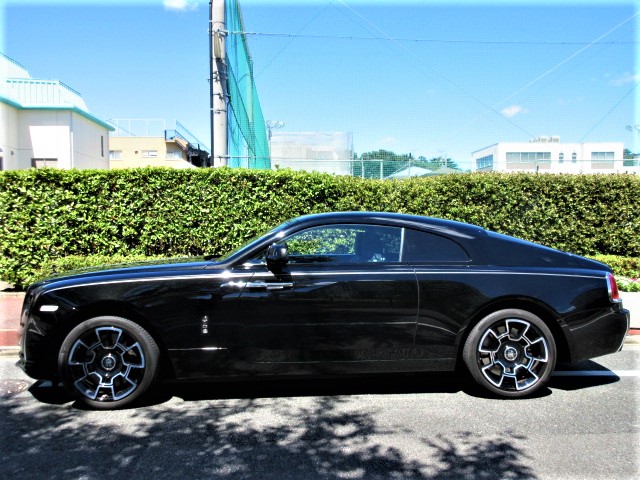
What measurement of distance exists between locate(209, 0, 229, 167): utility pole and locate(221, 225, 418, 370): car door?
6.94 m

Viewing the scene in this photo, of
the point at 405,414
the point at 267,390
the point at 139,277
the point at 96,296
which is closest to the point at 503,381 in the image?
the point at 405,414

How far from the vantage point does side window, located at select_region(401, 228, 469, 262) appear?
14.2 feet

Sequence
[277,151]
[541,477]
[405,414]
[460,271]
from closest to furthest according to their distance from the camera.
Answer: [541,477] < [405,414] < [460,271] < [277,151]

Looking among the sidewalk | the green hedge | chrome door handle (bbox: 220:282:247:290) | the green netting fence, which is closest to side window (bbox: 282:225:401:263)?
chrome door handle (bbox: 220:282:247:290)

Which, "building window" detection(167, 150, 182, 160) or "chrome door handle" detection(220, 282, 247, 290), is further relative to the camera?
"building window" detection(167, 150, 182, 160)

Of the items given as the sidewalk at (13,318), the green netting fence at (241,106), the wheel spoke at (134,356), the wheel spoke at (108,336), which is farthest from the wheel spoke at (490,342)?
the green netting fence at (241,106)

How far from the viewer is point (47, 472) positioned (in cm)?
306

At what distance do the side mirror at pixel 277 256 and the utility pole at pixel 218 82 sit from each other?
6.86 meters

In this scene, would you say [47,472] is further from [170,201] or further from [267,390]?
[170,201]

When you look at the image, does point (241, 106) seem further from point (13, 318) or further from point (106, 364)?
point (106, 364)

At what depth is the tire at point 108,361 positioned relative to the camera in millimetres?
4000

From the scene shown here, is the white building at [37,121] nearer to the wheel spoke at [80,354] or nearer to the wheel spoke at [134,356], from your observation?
the wheel spoke at [80,354]

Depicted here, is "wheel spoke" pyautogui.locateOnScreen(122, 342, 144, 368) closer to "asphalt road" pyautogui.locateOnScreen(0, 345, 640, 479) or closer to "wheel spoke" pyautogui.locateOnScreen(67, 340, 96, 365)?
"wheel spoke" pyautogui.locateOnScreen(67, 340, 96, 365)

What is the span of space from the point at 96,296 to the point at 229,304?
40.6 inches
